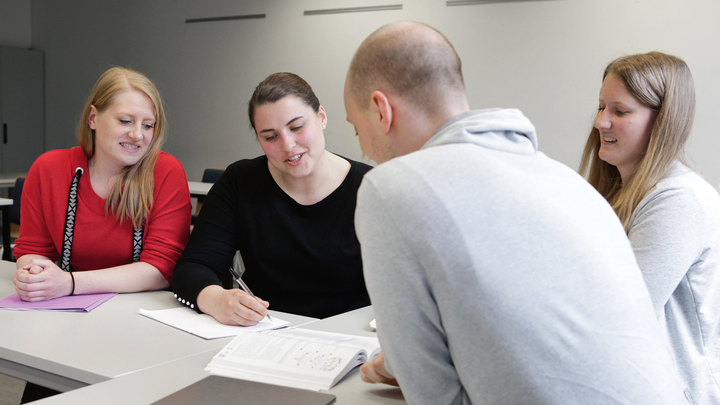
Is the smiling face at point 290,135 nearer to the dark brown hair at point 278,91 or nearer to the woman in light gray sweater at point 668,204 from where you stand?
the dark brown hair at point 278,91

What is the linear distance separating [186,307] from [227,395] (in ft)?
2.24

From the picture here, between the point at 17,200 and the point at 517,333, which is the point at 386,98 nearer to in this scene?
the point at 517,333

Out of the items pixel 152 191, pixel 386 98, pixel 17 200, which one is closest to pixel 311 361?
pixel 386 98

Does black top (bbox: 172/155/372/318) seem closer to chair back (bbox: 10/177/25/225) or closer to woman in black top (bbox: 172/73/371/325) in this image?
woman in black top (bbox: 172/73/371/325)

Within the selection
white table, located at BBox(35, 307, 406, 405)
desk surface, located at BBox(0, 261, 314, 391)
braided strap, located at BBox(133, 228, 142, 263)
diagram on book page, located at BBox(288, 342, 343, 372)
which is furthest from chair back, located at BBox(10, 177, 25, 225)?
diagram on book page, located at BBox(288, 342, 343, 372)

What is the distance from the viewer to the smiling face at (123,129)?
191 centimetres

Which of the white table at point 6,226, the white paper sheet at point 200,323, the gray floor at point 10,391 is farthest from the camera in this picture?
the white table at point 6,226

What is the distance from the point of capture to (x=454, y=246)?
68 centimetres

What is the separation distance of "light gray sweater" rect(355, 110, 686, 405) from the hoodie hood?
30 mm

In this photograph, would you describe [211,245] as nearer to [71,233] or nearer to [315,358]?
[71,233]

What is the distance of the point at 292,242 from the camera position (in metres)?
1.85

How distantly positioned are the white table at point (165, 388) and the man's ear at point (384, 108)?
0.48 m

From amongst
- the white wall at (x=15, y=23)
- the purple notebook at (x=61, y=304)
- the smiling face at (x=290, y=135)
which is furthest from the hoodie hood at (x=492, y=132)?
the white wall at (x=15, y=23)

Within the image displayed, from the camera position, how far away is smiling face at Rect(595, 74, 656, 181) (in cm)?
151
